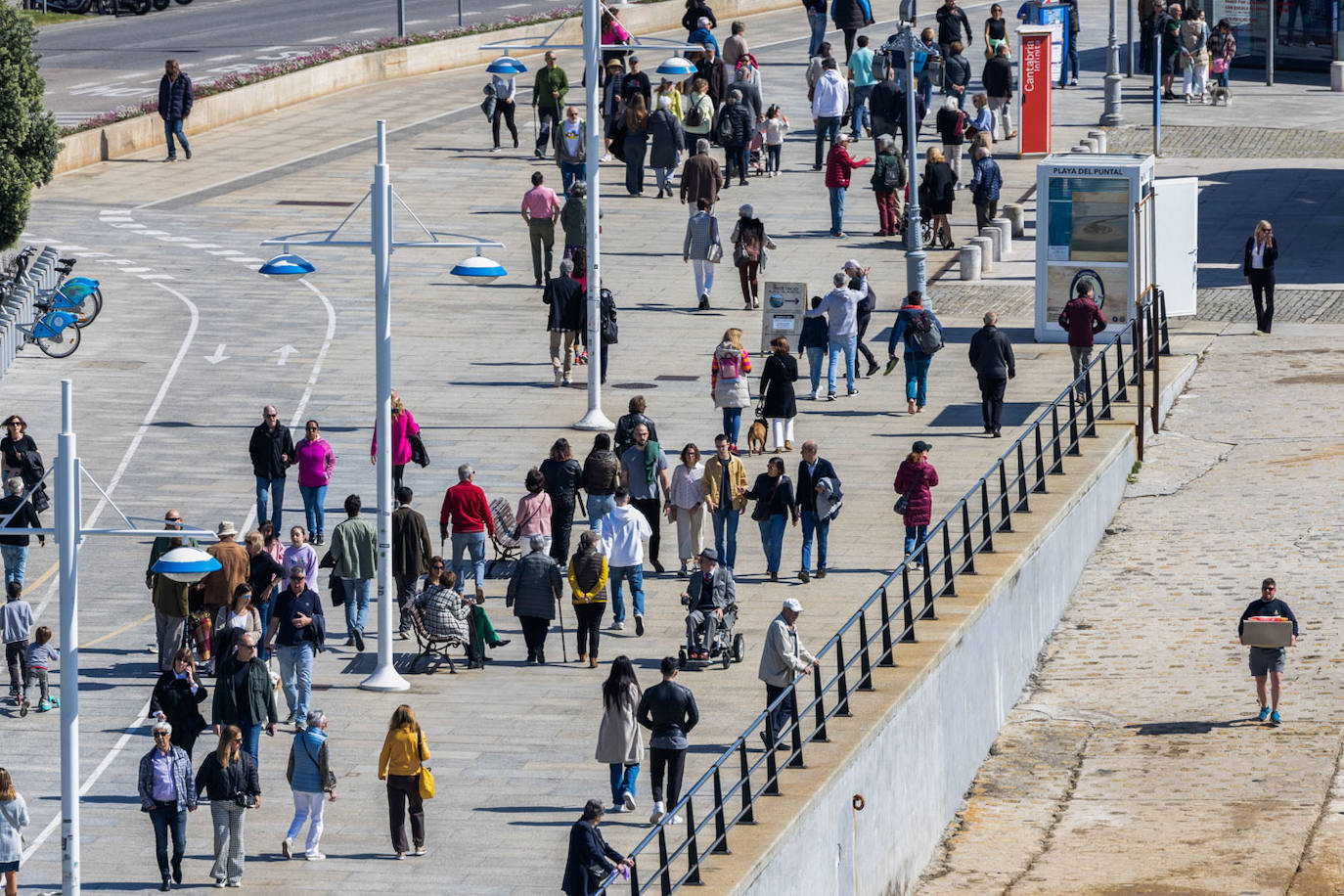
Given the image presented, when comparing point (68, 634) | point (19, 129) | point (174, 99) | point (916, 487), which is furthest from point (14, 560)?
point (174, 99)

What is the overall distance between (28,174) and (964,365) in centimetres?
1290

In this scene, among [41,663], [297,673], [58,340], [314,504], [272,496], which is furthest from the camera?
[58,340]

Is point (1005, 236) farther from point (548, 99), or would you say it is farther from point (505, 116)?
point (505, 116)

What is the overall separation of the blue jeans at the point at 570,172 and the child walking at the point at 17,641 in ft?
61.5

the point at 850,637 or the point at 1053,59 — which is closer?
the point at 850,637

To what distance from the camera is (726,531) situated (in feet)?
77.5

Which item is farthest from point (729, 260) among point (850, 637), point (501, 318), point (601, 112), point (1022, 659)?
point (850, 637)

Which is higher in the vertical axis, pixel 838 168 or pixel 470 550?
pixel 838 168

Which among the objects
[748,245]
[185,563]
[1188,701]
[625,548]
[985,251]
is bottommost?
[1188,701]

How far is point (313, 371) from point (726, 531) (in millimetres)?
9014

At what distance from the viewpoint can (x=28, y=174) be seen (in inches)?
1355

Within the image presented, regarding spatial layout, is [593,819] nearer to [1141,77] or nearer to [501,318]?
[501,318]

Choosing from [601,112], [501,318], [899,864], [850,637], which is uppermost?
[601,112]

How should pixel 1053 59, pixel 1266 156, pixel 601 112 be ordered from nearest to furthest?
pixel 601 112, pixel 1266 156, pixel 1053 59
